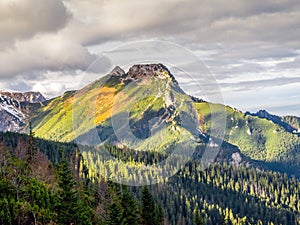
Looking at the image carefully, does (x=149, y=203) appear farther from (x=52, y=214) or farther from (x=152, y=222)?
(x=52, y=214)

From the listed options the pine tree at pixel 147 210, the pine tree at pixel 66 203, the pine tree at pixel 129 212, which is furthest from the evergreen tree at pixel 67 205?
the pine tree at pixel 147 210

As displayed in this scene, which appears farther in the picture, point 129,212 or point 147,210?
point 147,210

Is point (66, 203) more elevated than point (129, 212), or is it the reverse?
point (66, 203)

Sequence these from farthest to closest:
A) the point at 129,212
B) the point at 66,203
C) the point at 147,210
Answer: the point at 147,210, the point at 129,212, the point at 66,203

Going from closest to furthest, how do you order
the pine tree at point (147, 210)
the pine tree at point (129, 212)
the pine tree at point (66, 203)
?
1. the pine tree at point (66, 203)
2. the pine tree at point (129, 212)
3. the pine tree at point (147, 210)

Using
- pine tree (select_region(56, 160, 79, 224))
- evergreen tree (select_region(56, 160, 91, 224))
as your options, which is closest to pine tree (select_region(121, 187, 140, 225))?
evergreen tree (select_region(56, 160, 91, 224))

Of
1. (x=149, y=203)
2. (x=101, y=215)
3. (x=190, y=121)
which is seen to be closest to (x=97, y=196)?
(x=101, y=215)

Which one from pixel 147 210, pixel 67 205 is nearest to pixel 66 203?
pixel 67 205

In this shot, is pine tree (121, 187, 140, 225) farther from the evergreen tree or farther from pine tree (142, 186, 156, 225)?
the evergreen tree

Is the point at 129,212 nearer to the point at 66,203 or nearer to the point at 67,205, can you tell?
the point at 67,205

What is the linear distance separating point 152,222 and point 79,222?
55.4 ft

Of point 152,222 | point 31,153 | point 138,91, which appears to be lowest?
point 152,222

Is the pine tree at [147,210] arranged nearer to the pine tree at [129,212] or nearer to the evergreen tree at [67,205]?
the pine tree at [129,212]

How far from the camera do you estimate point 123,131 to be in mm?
63031
